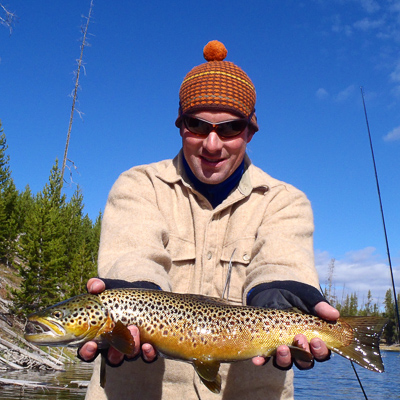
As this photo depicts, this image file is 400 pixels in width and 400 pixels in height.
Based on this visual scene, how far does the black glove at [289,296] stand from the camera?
3.40 metres

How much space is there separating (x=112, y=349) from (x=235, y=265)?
1.44 m

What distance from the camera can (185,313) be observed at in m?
3.40

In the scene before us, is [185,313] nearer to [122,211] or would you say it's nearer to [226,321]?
[226,321]

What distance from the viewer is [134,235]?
13.1 ft

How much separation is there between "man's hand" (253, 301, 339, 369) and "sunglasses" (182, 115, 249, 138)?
1.77m

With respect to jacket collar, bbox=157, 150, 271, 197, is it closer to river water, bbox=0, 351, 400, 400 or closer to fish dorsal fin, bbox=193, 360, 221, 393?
fish dorsal fin, bbox=193, 360, 221, 393

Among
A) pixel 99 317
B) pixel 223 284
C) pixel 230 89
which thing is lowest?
pixel 99 317

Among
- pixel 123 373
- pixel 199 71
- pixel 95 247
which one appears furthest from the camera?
pixel 95 247

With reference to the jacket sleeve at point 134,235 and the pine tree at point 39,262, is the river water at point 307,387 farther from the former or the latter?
the jacket sleeve at point 134,235

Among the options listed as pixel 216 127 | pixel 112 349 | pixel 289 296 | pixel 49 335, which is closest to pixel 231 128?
pixel 216 127

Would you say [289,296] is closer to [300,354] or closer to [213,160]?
[300,354]

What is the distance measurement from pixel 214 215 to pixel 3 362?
20392 mm

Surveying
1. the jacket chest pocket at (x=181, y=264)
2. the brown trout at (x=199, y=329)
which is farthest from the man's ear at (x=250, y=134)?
the brown trout at (x=199, y=329)

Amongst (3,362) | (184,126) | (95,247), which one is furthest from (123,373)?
(95,247)
